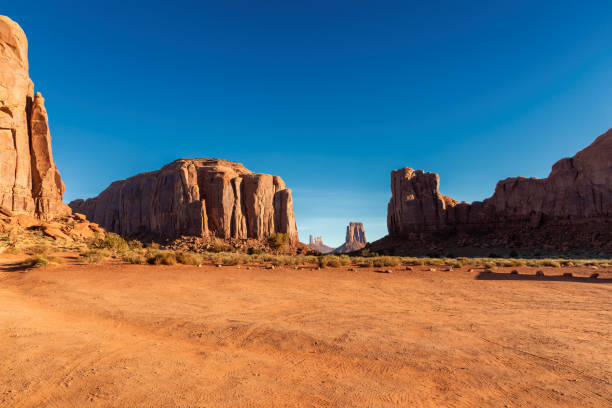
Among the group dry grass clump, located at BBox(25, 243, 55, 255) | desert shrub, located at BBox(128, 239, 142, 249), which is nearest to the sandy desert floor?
dry grass clump, located at BBox(25, 243, 55, 255)

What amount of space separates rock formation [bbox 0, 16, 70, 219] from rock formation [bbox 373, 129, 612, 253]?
2016 inches

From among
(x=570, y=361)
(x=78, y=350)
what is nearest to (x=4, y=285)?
(x=78, y=350)

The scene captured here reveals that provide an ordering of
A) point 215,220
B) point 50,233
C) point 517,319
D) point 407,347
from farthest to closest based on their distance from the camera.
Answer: point 215,220 → point 50,233 → point 517,319 → point 407,347

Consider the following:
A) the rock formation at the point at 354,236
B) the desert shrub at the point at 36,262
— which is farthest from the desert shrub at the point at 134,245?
the rock formation at the point at 354,236

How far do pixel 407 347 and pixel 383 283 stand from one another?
8339 millimetres

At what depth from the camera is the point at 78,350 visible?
4.64 metres

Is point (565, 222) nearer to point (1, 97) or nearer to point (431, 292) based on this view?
point (431, 292)

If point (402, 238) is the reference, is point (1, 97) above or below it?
above

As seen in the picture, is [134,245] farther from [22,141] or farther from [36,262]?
[36,262]

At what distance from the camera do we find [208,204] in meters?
56.8

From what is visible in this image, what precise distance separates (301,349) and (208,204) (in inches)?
2172

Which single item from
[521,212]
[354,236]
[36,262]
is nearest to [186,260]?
[36,262]

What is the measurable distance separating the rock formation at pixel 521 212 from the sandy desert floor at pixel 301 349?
4493 centimetres

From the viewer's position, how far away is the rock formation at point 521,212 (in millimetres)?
42469
